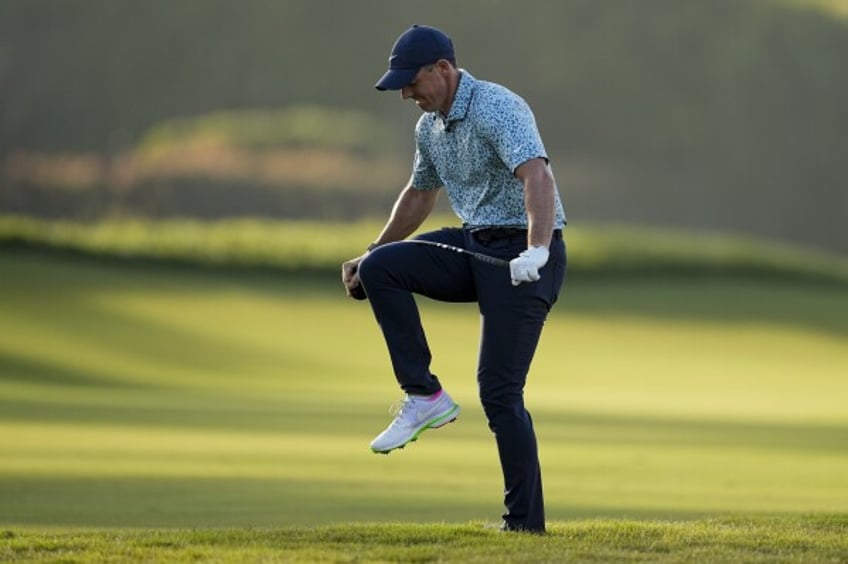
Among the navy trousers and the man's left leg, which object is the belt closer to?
the navy trousers

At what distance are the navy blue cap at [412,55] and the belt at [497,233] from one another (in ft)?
2.09

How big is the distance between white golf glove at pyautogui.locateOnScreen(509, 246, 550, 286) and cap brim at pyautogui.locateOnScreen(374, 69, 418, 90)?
79 centimetres

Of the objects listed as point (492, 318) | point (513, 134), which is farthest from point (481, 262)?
point (513, 134)

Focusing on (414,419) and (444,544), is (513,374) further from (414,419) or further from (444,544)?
(444,544)

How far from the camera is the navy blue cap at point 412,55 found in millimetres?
7094

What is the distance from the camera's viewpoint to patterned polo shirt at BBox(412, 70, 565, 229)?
700 cm

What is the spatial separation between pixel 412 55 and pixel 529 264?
918 mm

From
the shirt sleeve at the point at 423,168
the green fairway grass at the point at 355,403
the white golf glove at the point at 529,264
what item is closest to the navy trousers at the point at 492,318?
the white golf glove at the point at 529,264

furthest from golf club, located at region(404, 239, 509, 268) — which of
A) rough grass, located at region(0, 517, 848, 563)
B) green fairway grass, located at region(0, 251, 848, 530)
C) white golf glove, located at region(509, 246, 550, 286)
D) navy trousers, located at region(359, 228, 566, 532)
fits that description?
green fairway grass, located at region(0, 251, 848, 530)

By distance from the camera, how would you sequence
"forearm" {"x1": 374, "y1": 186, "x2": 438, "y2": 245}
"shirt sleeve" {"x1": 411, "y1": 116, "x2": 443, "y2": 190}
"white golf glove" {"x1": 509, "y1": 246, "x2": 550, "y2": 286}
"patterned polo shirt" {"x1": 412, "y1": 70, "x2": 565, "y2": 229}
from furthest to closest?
"forearm" {"x1": 374, "y1": 186, "x2": 438, "y2": 245} < "shirt sleeve" {"x1": 411, "y1": 116, "x2": 443, "y2": 190} < "patterned polo shirt" {"x1": 412, "y1": 70, "x2": 565, "y2": 229} < "white golf glove" {"x1": 509, "y1": 246, "x2": 550, "y2": 286}

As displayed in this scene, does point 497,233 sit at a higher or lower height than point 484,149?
lower

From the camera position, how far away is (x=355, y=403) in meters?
19.2

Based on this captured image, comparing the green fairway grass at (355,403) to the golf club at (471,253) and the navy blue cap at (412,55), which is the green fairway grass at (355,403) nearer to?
the golf club at (471,253)

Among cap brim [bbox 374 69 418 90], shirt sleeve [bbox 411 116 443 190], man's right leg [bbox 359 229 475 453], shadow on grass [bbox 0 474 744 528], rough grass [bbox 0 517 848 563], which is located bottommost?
rough grass [bbox 0 517 848 563]
